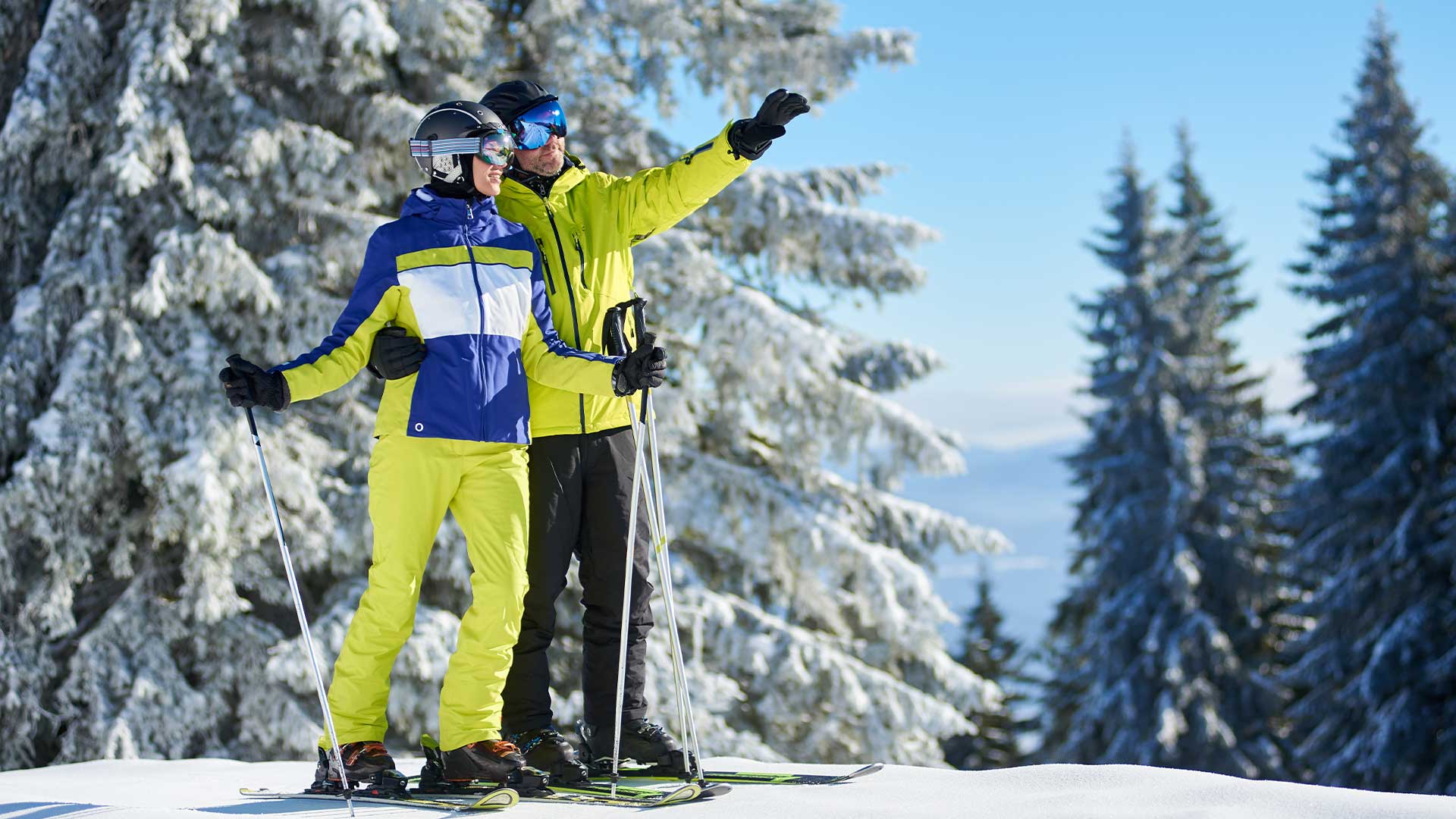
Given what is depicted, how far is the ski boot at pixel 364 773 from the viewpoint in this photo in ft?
12.9

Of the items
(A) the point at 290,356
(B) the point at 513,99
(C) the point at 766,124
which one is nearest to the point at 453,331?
(B) the point at 513,99

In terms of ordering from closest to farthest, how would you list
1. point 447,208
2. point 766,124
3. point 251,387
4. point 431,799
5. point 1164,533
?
point 251,387
point 431,799
point 447,208
point 766,124
point 1164,533

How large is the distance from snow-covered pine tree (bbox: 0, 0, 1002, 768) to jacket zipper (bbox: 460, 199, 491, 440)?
492 cm

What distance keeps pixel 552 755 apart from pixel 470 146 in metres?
2.05

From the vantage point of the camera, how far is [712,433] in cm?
1183

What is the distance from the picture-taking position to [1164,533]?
91.6 ft

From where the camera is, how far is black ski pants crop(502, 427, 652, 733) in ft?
14.0

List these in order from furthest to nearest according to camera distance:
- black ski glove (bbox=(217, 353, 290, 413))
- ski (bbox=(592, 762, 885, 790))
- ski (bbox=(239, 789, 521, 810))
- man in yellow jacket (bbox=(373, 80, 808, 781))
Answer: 1. man in yellow jacket (bbox=(373, 80, 808, 781))
2. ski (bbox=(592, 762, 885, 790))
3. black ski glove (bbox=(217, 353, 290, 413))
4. ski (bbox=(239, 789, 521, 810))

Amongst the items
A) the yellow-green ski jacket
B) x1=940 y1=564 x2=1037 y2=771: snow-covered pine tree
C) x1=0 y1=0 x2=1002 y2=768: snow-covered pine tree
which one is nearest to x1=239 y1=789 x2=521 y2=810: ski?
the yellow-green ski jacket

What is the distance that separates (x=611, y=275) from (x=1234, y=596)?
84.7ft

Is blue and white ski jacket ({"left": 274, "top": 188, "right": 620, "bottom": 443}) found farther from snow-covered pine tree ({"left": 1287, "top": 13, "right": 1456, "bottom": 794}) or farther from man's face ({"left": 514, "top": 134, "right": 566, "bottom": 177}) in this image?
snow-covered pine tree ({"left": 1287, "top": 13, "right": 1456, "bottom": 794})

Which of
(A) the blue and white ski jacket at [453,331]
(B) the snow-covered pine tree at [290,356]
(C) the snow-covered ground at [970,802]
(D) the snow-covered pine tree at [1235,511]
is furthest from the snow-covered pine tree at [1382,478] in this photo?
(A) the blue and white ski jacket at [453,331]

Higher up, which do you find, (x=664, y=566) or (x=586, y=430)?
(x=586, y=430)

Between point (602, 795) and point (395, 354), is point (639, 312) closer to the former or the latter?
point (395, 354)
